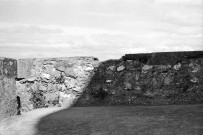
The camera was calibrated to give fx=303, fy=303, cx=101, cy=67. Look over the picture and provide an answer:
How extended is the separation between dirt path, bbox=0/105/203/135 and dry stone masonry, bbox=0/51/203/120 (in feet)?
2.30

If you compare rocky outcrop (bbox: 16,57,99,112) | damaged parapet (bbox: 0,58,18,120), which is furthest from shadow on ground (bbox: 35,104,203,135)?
rocky outcrop (bbox: 16,57,99,112)

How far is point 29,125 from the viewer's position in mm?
3369

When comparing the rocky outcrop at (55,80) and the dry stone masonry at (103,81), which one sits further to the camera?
the rocky outcrop at (55,80)

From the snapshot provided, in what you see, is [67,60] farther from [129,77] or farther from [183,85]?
[183,85]

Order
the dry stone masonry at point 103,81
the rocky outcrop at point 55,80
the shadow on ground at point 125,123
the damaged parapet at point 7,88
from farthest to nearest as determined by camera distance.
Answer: the rocky outcrop at point 55,80 < the dry stone masonry at point 103,81 < the damaged parapet at point 7,88 < the shadow on ground at point 125,123

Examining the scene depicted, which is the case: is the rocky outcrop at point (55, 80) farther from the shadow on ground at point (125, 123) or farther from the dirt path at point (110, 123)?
the shadow on ground at point (125, 123)

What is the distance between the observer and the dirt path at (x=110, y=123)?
2694mm

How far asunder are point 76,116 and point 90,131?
94 centimetres

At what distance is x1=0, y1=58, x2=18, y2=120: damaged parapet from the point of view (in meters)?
3.91

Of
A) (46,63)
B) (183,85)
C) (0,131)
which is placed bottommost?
(0,131)

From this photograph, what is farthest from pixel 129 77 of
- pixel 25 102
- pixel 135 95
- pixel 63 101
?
pixel 25 102

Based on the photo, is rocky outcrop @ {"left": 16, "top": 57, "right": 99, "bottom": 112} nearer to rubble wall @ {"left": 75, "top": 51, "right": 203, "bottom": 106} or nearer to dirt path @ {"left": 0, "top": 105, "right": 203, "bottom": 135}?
rubble wall @ {"left": 75, "top": 51, "right": 203, "bottom": 106}

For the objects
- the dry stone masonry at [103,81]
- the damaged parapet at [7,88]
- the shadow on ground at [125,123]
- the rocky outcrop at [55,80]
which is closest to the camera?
the shadow on ground at [125,123]

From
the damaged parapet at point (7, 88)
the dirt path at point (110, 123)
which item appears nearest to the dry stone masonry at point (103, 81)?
the damaged parapet at point (7, 88)
